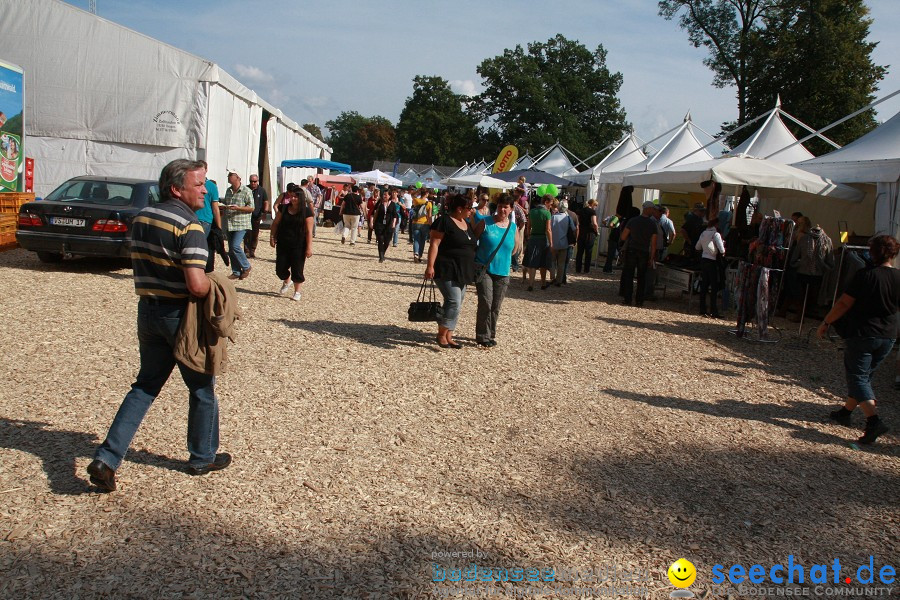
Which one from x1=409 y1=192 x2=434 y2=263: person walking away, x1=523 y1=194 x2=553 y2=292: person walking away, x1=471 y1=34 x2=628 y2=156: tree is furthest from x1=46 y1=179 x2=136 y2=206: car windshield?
x1=471 y1=34 x2=628 y2=156: tree

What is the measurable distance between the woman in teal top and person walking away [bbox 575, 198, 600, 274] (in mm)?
9006

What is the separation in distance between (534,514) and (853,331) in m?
3.46

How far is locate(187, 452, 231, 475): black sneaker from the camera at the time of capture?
160 inches

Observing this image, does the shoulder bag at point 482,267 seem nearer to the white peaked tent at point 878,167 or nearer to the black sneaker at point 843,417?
the black sneaker at point 843,417

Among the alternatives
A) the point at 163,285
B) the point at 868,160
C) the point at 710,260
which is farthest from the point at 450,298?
the point at 868,160

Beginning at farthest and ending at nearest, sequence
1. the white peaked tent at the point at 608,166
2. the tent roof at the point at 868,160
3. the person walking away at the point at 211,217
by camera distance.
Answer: the white peaked tent at the point at 608,166 → the tent roof at the point at 868,160 → the person walking away at the point at 211,217

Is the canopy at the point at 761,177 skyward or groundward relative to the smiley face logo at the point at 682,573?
skyward

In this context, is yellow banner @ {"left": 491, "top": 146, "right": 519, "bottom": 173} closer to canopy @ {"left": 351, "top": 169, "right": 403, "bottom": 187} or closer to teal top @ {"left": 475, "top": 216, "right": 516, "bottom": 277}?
teal top @ {"left": 475, "top": 216, "right": 516, "bottom": 277}

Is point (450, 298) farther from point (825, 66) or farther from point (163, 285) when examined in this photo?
point (825, 66)

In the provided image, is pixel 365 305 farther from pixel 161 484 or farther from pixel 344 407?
pixel 161 484

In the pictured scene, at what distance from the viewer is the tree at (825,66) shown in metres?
31.9

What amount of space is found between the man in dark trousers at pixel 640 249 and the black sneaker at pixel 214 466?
9172 millimetres

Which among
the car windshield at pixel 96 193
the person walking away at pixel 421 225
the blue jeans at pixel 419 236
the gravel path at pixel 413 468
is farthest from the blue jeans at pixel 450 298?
the blue jeans at pixel 419 236

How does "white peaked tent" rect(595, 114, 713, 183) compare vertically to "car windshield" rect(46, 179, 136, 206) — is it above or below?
above
